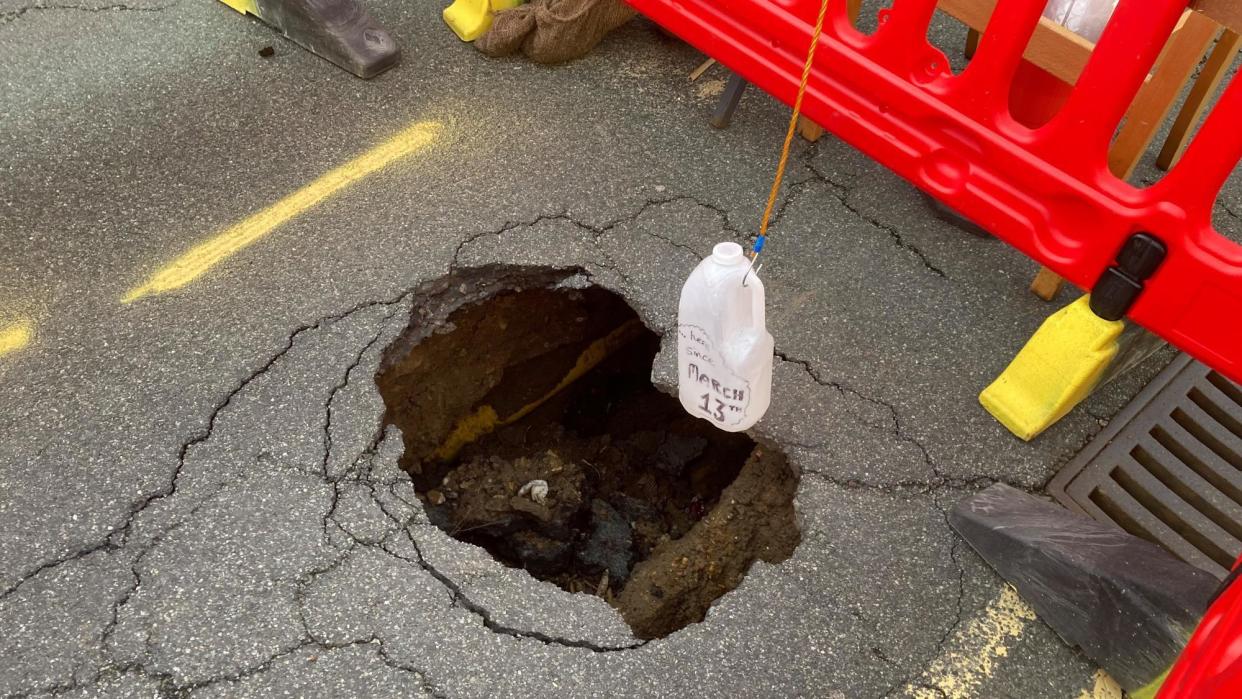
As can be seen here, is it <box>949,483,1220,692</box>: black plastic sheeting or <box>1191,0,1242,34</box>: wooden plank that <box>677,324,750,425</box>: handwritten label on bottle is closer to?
<box>949,483,1220,692</box>: black plastic sheeting

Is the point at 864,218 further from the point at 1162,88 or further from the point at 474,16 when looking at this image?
the point at 474,16

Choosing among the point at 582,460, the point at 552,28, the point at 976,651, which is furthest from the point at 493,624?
the point at 552,28

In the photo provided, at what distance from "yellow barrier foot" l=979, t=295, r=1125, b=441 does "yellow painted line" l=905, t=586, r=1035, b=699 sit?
0.56m

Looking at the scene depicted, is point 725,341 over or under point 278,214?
over

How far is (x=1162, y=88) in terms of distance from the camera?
113 inches

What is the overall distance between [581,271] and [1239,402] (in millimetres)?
2083

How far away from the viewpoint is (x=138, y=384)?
2.83 metres

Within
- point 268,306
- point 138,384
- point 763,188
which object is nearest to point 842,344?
point 763,188

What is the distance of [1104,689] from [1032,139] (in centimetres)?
143

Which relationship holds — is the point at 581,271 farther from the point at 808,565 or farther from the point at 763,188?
the point at 808,565

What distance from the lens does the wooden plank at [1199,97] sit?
3237mm

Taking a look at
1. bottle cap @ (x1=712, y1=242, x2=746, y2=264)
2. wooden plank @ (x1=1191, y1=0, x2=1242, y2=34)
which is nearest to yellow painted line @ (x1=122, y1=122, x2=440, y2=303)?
bottle cap @ (x1=712, y1=242, x2=746, y2=264)

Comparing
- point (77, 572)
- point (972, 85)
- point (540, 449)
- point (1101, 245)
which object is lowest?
point (540, 449)

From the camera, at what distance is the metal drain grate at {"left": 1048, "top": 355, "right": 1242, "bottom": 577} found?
2596mm
